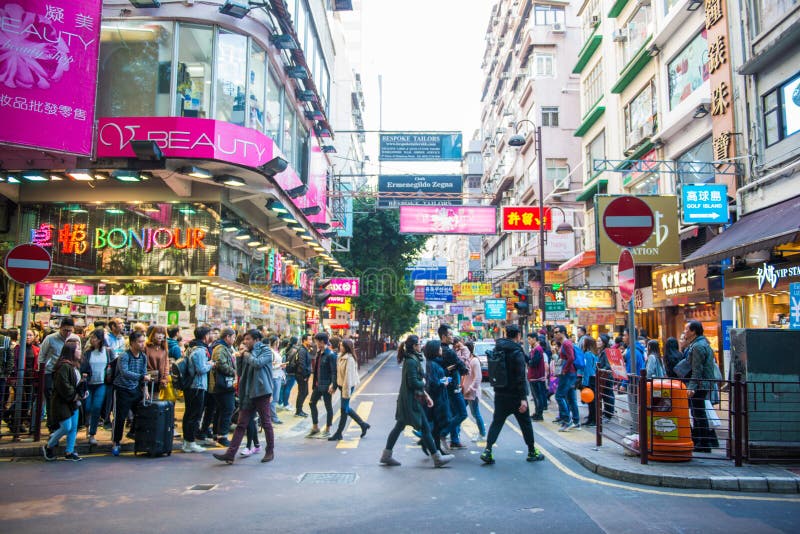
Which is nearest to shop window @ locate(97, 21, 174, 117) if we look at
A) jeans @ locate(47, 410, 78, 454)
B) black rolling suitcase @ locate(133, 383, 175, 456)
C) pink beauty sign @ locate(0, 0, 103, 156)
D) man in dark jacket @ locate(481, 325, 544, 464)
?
pink beauty sign @ locate(0, 0, 103, 156)

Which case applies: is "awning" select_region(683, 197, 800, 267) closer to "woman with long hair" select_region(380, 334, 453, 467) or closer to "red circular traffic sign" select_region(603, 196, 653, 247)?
"red circular traffic sign" select_region(603, 196, 653, 247)

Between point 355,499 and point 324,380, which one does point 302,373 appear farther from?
point 355,499

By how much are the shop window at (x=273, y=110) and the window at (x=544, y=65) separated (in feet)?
88.8

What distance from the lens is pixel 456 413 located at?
1055 centimetres

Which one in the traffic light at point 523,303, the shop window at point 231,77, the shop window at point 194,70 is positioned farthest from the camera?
the traffic light at point 523,303

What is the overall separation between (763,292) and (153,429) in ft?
45.3

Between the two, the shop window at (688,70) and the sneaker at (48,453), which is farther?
the shop window at (688,70)

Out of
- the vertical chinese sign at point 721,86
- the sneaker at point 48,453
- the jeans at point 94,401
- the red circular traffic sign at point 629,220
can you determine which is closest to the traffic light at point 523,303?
the vertical chinese sign at point 721,86

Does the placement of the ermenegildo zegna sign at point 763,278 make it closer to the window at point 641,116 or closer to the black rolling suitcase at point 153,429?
the window at point 641,116

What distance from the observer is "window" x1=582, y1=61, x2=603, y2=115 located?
29.7 meters

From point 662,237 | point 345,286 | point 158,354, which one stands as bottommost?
point 158,354

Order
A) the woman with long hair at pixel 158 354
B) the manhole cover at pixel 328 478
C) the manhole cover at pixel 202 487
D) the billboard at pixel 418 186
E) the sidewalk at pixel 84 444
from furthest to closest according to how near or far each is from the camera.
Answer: the billboard at pixel 418 186
the woman with long hair at pixel 158 354
the sidewalk at pixel 84 444
the manhole cover at pixel 328 478
the manhole cover at pixel 202 487

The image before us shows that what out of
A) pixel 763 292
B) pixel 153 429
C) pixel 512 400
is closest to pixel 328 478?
pixel 512 400

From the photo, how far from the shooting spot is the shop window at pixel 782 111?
14.6 metres
